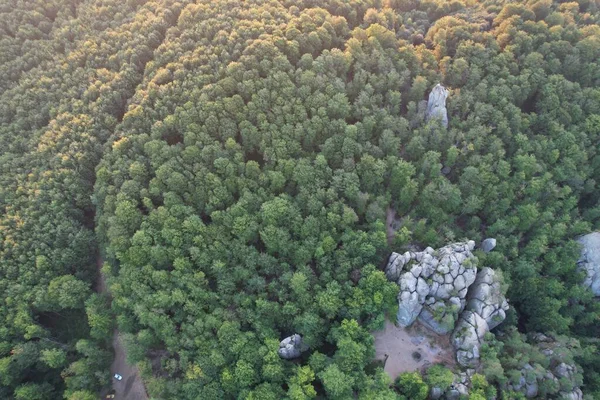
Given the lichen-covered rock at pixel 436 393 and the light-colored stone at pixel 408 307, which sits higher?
the light-colored stone at pixel 408 307

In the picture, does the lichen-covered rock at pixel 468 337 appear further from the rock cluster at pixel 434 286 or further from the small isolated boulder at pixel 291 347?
the small isolated boulder at pixel 291 347

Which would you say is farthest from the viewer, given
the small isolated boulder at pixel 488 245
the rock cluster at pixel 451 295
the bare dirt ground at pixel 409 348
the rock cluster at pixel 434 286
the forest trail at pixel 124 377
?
the small isolated boulder at pixel 488 245

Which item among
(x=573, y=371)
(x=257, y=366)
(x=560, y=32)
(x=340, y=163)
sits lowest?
(x=573, y=371)

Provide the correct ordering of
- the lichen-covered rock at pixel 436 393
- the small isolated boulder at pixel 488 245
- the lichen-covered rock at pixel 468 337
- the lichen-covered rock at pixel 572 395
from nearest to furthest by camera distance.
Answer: the lichen-covered rock at pixel 436 393 < the lichen-covered rock at pixel 572 395 < the lichen-covered rock at pixel 468 337 < the small isolated boulder at pixel 488 245

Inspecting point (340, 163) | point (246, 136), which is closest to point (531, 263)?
point (340, 163)

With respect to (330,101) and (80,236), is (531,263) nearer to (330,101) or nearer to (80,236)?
(330,101)

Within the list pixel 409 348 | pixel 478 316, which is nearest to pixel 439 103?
pixel 478 316

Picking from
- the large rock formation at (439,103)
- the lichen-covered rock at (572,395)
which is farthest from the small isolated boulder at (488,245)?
the lichen-covered rock at (572,395)
